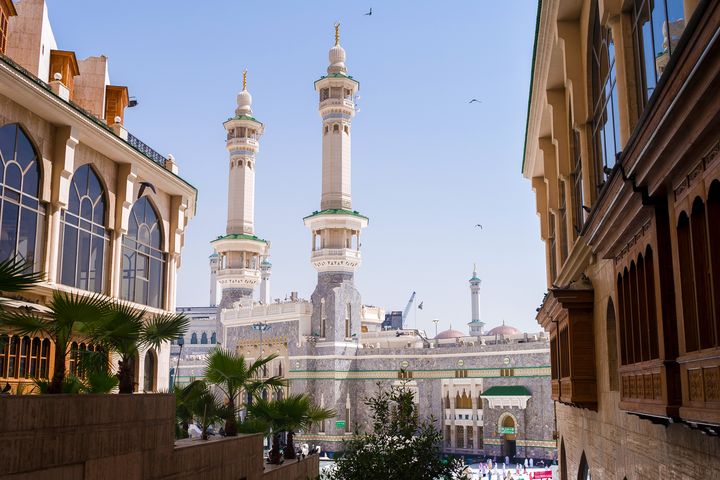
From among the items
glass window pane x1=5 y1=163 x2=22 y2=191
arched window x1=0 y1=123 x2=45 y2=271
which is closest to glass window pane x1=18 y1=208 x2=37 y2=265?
arched window x1=0 y1=123 x2=45 y2=271

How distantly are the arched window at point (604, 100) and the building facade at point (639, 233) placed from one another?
3 centimetres

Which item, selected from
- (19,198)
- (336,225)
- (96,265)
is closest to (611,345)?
(19,198)

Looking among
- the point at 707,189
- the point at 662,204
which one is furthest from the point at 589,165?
the point at 707,189

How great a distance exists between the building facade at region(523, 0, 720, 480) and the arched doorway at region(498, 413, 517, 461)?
28.9 m

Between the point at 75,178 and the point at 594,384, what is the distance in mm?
11392

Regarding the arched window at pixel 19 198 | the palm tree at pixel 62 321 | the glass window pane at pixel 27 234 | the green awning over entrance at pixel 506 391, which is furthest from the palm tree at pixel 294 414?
the green awning over entrance at pixel 506 391

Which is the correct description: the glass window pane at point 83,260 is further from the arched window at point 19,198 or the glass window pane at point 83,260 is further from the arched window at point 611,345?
the arched window at point 611,345

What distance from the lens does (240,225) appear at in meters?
52.9

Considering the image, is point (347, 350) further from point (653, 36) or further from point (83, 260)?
point (653, 36)

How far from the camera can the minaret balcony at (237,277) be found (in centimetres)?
5266

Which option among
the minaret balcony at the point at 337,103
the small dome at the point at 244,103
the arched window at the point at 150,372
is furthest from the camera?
the small dome at the point at 244,103

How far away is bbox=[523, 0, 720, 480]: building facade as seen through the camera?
475 centimetres

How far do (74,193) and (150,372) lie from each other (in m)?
6.08

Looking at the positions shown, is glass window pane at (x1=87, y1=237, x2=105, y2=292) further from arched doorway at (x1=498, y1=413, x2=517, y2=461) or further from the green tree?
arched doorway at (x1=498, y1=413, x2=517, y2=461)
